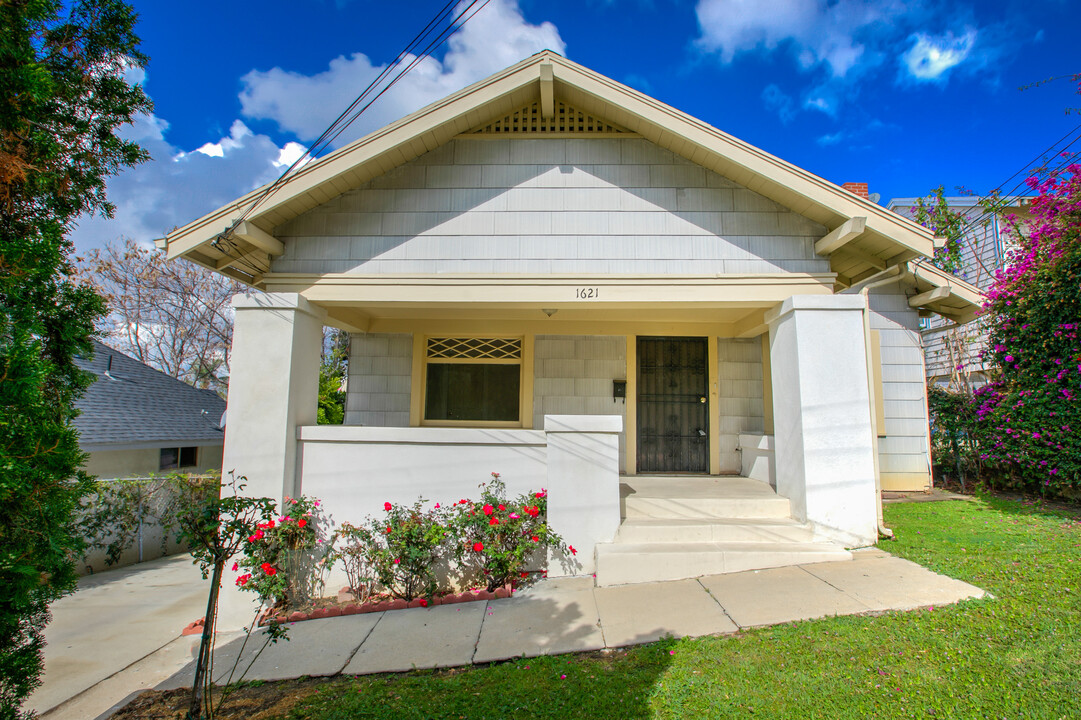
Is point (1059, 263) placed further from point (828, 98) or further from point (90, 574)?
point (90, 574)

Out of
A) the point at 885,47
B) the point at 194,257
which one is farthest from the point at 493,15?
the point at 885,47

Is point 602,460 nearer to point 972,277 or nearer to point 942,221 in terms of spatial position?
point 942,221

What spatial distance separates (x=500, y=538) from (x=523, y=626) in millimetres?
947

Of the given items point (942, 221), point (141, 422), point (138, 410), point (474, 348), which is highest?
point (942, 221)

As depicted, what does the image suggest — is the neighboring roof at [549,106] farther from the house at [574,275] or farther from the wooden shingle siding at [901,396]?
the wooden shingle siding at [901,396]

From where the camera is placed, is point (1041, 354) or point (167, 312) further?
point (167, 312)

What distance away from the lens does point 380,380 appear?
7.40 metres

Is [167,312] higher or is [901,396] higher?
[167,312]

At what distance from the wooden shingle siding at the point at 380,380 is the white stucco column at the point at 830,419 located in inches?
201

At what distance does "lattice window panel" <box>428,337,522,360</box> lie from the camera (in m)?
7.45

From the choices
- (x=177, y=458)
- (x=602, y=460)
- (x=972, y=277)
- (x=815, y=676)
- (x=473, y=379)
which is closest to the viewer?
(x=815, y=676)

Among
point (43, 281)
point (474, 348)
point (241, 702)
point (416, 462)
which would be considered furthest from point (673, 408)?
point (43, 281)

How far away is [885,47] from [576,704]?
1105cm

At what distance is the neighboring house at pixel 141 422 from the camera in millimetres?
9867
